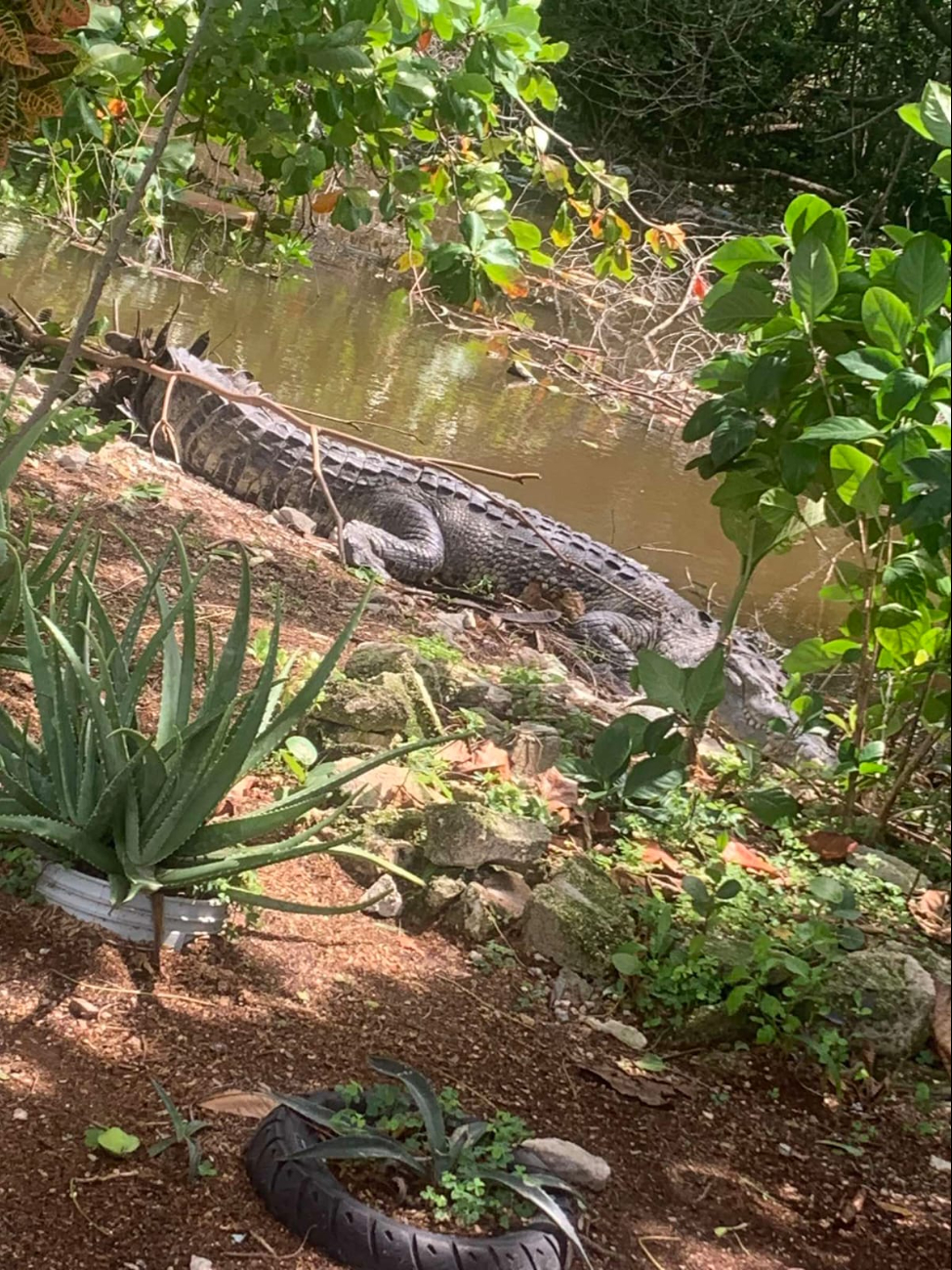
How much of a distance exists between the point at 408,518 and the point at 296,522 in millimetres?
862

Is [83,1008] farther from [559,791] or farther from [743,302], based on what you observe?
[743,302]

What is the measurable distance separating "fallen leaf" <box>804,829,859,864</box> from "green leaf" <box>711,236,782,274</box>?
117 cm

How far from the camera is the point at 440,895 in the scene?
2199mm

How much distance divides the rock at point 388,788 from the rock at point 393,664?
409 mm

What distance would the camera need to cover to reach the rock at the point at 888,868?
94.9 inches

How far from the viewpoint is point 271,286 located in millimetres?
10117

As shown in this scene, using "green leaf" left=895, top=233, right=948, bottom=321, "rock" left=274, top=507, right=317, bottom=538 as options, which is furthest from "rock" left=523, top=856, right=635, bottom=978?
"rock" left=274, top=507, right=317, bottom=538

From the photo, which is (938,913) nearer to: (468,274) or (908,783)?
(908,783)

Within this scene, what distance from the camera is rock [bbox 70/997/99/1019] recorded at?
167 cm

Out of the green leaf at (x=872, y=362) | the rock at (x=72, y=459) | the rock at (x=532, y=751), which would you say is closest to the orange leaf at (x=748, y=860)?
the rock at (x=532, y=751)

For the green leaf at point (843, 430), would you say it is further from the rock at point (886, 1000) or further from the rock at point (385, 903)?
the rock at point (385, 903)

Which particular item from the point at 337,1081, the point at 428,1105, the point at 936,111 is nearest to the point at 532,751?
the point at 337,1081

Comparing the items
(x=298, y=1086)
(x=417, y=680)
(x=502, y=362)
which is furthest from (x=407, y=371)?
(x=298, y=1086)

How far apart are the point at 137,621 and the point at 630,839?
3.58 ft
